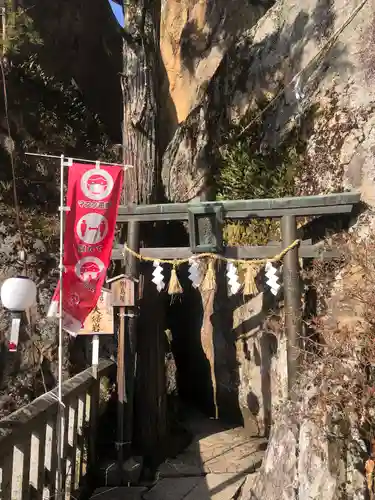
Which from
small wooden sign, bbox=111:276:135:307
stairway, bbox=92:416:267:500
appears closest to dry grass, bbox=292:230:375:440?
stairway, bbox=92:416:267:500

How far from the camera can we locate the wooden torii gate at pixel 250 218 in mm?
6621

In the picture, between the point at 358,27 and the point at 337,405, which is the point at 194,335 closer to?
the point at 337,405

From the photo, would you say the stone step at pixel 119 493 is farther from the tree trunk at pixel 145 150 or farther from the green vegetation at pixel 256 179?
the green vegetation at pixel 256 179

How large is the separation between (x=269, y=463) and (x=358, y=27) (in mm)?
8143

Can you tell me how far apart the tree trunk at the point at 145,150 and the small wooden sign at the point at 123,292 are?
842mm

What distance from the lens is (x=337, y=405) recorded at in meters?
4.63

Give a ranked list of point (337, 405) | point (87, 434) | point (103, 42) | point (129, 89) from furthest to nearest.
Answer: point (103, 42) < point (129, 89) < point (87, 434) < point (337, 405)

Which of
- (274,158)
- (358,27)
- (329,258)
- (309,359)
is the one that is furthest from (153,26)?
(309,359)

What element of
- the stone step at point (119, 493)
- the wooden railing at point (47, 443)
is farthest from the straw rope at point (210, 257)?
the stone step at point (119, 493)

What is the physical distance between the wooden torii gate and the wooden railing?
792 millimetres

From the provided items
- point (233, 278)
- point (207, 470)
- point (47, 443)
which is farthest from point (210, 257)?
point (47, 443)

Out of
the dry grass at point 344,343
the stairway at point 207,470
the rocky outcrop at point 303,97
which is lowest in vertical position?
the stairway at point 207,470

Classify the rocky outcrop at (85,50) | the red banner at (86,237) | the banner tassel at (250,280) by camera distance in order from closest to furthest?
the red banner at (86,237)
the banner tassel at (250,280)
the rocky outcrop at (85,50)

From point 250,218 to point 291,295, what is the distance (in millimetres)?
1254
